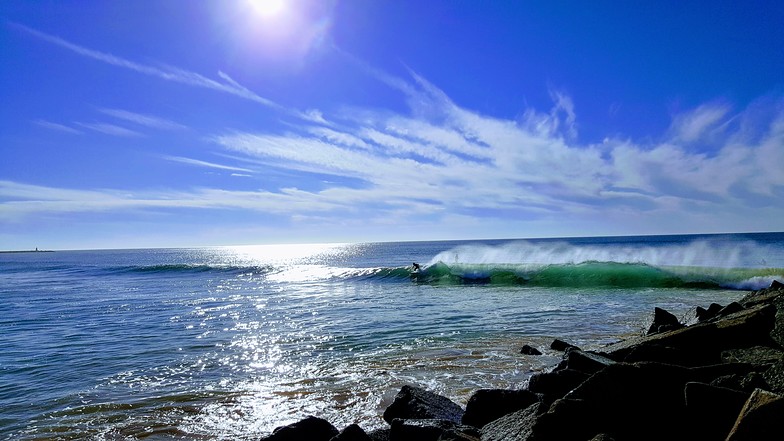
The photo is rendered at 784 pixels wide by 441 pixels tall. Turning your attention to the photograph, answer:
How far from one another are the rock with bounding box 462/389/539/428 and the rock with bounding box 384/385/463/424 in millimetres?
280

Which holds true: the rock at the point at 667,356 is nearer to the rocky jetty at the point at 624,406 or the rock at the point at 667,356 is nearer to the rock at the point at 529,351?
the rocky jetty at the point at 624,406

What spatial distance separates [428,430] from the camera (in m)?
4.79

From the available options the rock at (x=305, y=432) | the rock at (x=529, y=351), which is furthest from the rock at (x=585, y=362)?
the rock at (x=529, y=351)

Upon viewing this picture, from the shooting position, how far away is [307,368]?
31.5 feet

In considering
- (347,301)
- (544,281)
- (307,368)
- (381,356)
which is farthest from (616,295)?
(307,368)

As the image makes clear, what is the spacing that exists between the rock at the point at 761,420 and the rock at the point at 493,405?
8.35 ft

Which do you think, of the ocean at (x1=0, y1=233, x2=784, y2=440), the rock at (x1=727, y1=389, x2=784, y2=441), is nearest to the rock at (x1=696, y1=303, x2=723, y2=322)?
the ocean at (x1=0, y1=233, x2=784, y2=440)

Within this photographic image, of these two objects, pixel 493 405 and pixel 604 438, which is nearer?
pixel 604 438

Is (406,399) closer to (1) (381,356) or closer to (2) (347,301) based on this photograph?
(1) (381,356)

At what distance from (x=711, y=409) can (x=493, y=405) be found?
2.40 metres

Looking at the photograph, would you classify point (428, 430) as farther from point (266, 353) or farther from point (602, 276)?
point (602, 276)

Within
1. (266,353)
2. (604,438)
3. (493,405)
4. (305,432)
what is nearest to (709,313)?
(493,405)

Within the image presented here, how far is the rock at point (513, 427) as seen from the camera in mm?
4289

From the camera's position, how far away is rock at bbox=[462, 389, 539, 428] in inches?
217
